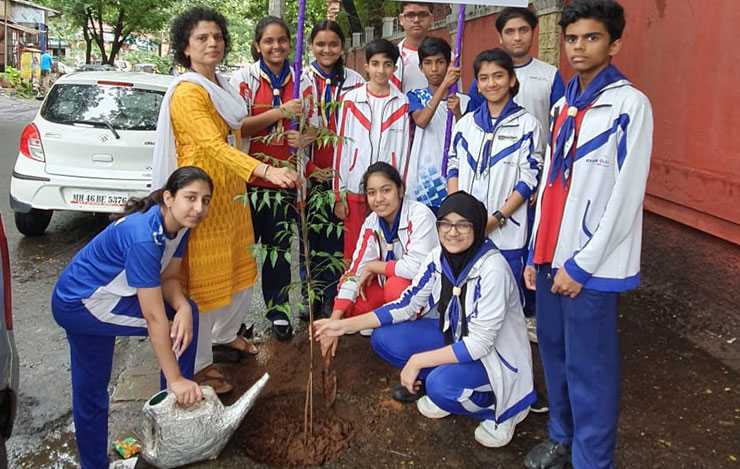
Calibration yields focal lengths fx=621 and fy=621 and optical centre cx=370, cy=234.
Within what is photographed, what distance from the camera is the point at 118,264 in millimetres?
2463

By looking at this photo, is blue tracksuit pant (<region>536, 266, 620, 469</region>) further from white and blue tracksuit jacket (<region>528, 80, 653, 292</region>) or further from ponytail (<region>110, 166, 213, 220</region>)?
ponytail (<region>110, 166, 213, 220</region>)

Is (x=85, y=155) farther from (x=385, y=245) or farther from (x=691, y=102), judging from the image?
(x=691, y=102)

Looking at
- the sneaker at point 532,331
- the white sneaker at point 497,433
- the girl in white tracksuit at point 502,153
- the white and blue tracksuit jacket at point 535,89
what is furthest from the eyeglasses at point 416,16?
the white sneaker at point 497,433

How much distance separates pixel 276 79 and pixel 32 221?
3649 millimetres

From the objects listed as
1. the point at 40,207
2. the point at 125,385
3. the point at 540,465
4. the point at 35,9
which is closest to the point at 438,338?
the point at 540,465

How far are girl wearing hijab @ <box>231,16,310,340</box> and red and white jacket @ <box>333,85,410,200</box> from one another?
341 mm

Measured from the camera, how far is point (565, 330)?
7.89ft

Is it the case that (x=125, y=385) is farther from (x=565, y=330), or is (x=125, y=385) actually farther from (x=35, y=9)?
(x=35, y=9)

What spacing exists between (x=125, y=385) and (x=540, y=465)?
221 centimetres

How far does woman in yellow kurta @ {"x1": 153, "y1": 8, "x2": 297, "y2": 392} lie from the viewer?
2.97 metres

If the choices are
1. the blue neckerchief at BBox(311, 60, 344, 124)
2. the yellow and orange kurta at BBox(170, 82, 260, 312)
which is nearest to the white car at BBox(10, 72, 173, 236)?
the blue neckerchief at BBox(311, 60, 344, 124)

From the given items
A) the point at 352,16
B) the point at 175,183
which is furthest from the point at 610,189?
the point at 352,16

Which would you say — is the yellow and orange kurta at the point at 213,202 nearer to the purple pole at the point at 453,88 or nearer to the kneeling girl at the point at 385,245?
the kneeling girl at the point at 385,245

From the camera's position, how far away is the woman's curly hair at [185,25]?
3053mm
